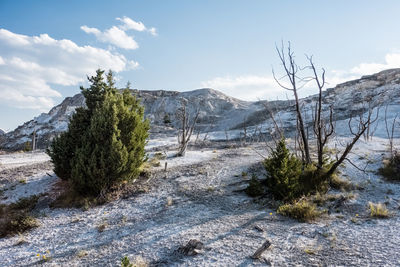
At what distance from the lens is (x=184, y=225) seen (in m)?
6.01

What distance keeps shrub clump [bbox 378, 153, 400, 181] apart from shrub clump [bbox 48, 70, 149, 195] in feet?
31.4

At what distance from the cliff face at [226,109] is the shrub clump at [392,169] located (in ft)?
37.7

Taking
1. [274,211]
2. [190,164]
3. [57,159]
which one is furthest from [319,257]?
[57,159]

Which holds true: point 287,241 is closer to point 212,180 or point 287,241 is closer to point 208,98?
point 212,180

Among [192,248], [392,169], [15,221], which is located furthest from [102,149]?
[392,169]

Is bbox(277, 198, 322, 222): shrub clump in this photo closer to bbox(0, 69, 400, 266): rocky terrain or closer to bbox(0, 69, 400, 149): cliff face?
bbox(0, 69, 400, 266): rocky terrain

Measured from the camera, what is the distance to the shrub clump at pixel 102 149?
778cm

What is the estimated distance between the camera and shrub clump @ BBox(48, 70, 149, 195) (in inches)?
306

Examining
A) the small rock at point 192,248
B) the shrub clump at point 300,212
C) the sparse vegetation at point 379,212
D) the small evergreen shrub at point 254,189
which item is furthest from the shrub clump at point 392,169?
the small rock at point 192,248

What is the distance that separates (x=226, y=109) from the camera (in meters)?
61.2

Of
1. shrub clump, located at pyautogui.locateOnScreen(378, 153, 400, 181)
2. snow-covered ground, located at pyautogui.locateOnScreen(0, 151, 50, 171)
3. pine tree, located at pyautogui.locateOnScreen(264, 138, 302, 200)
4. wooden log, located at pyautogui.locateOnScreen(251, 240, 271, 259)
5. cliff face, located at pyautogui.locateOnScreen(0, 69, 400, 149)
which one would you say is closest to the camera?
wooden log, located at pyautogui.locateOnScreen(251, 240, 271, 259)

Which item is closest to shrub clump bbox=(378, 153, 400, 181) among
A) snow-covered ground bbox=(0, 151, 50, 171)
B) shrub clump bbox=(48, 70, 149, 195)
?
shrub clump bbox=(48, 70, 149, 195)

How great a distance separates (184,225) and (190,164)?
6.12 metres

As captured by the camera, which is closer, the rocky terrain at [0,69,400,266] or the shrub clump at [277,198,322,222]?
the rocky terrain at [0,69,400,266]
